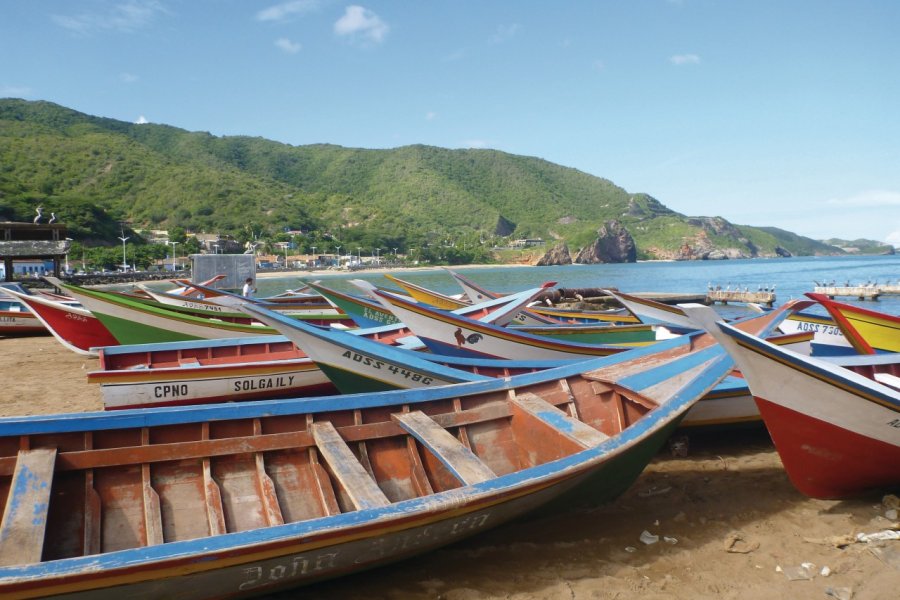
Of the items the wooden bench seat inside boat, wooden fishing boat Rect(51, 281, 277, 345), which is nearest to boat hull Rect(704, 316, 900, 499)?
the wooden bench seat inside boat

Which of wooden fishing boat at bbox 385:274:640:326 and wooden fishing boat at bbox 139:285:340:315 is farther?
wooden fishing boat at bbox 139:285:340:315

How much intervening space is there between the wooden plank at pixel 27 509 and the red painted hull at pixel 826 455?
5182mm

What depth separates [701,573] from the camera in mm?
4340

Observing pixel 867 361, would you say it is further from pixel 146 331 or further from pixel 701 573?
pixel 146 331

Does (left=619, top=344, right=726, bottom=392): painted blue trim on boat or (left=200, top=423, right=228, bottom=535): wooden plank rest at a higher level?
(left=619, top=344, right=726, bottom=392): painted blue trim on boat

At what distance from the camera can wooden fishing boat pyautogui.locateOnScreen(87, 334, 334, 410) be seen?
6.96 metres

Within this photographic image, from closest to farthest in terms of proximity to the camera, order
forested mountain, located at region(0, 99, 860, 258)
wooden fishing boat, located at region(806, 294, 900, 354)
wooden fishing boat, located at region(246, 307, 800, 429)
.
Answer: wooden fishing boat, located at region(246, 307, 800, 429) < wooden fishing boat, located at region(806, 294, 900, 354) < forested mountain, located at region(0, 99, 860, 258)

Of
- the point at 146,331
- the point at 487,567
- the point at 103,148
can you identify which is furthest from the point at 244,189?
the point at 487,567

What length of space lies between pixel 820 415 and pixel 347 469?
375 centimetres

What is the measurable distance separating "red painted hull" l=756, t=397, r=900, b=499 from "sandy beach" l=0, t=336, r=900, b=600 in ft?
0.90

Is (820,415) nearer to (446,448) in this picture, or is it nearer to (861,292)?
(446,448)

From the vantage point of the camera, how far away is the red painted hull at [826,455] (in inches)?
189

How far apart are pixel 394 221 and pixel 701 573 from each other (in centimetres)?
15059

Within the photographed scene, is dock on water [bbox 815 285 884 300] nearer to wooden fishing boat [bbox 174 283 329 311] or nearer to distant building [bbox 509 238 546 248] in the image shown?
wooden fishing boat [bbox 174 283 329 311]
